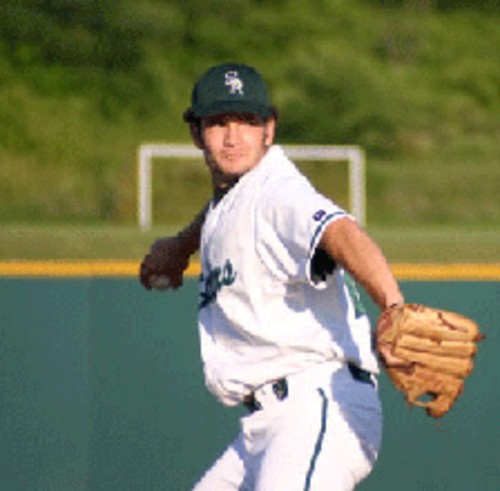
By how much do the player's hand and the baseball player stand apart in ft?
1.41

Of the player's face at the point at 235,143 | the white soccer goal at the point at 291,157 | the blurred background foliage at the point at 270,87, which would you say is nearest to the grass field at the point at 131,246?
the white soccer goal at the point at 291,157

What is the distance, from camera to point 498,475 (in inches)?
145

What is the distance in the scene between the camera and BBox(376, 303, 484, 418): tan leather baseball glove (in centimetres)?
213

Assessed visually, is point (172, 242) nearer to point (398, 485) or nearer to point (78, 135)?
point (398, 485)

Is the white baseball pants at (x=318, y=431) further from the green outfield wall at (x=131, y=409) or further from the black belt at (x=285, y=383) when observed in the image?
the green outfield wall at (x=131, y=409)

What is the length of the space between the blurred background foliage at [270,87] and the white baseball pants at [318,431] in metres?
13.1

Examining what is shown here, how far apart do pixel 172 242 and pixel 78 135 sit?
15.8 metres

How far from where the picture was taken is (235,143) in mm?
2506

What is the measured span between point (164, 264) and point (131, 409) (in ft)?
2.96

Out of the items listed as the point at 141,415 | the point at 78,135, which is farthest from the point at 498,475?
the point at 78,135

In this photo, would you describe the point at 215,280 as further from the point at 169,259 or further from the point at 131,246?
the point at 131,246

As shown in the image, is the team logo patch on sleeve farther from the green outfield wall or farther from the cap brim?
the green outfield wall

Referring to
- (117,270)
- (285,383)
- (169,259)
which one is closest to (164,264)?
(169,259)

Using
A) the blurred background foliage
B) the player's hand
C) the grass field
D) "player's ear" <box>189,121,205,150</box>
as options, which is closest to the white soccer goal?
the blurred background foliage
